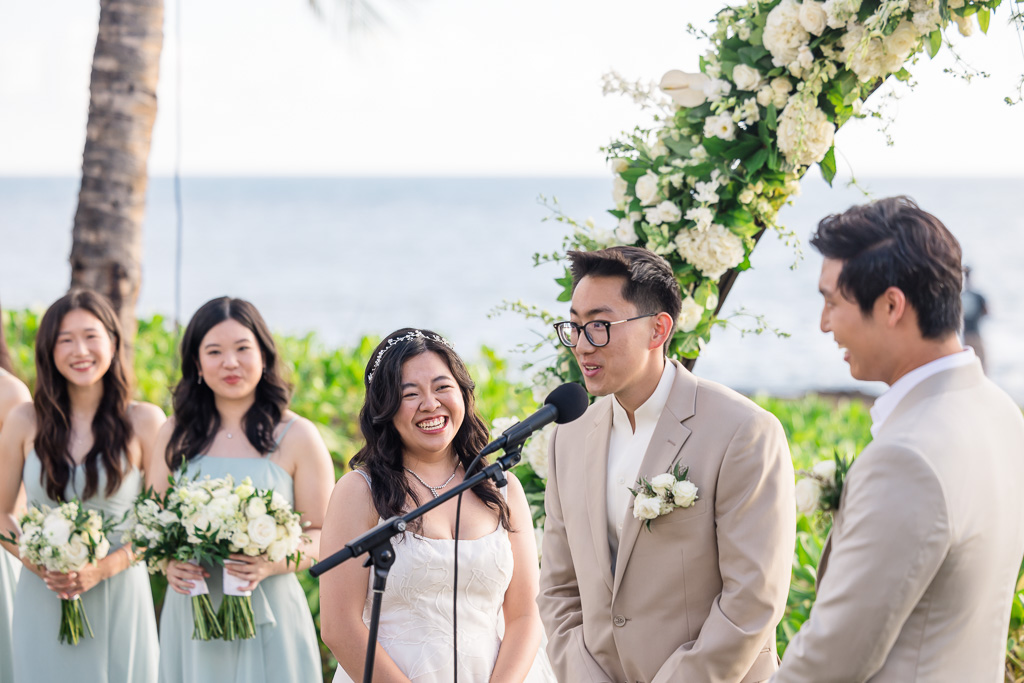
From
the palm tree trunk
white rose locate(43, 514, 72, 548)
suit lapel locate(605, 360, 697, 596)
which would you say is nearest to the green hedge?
the palm tree trunk

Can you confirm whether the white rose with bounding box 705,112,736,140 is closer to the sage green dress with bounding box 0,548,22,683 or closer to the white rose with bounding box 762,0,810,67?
the white rose with bounding box 762,0,810,67

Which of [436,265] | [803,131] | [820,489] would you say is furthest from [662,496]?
[436,265]

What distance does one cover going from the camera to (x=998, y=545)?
78.7 inches

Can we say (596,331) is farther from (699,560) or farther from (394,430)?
(394,430)

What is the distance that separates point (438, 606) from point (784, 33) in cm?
246

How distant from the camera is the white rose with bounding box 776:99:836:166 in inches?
137

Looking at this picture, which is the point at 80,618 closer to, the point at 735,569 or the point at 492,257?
the point at 735,569

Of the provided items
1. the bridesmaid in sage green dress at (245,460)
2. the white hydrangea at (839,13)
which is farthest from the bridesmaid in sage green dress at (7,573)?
the white hydrangea at (839,13)

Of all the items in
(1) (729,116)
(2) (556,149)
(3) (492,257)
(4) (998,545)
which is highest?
(2) (556,149)

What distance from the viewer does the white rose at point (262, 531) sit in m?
3.77

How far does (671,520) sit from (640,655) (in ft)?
1.47

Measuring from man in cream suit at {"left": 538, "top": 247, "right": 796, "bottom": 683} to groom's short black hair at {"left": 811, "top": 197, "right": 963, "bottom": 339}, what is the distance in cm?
85

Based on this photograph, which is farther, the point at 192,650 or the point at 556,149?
the point at 556,149

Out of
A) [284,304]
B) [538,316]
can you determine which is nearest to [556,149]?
[284,304]
